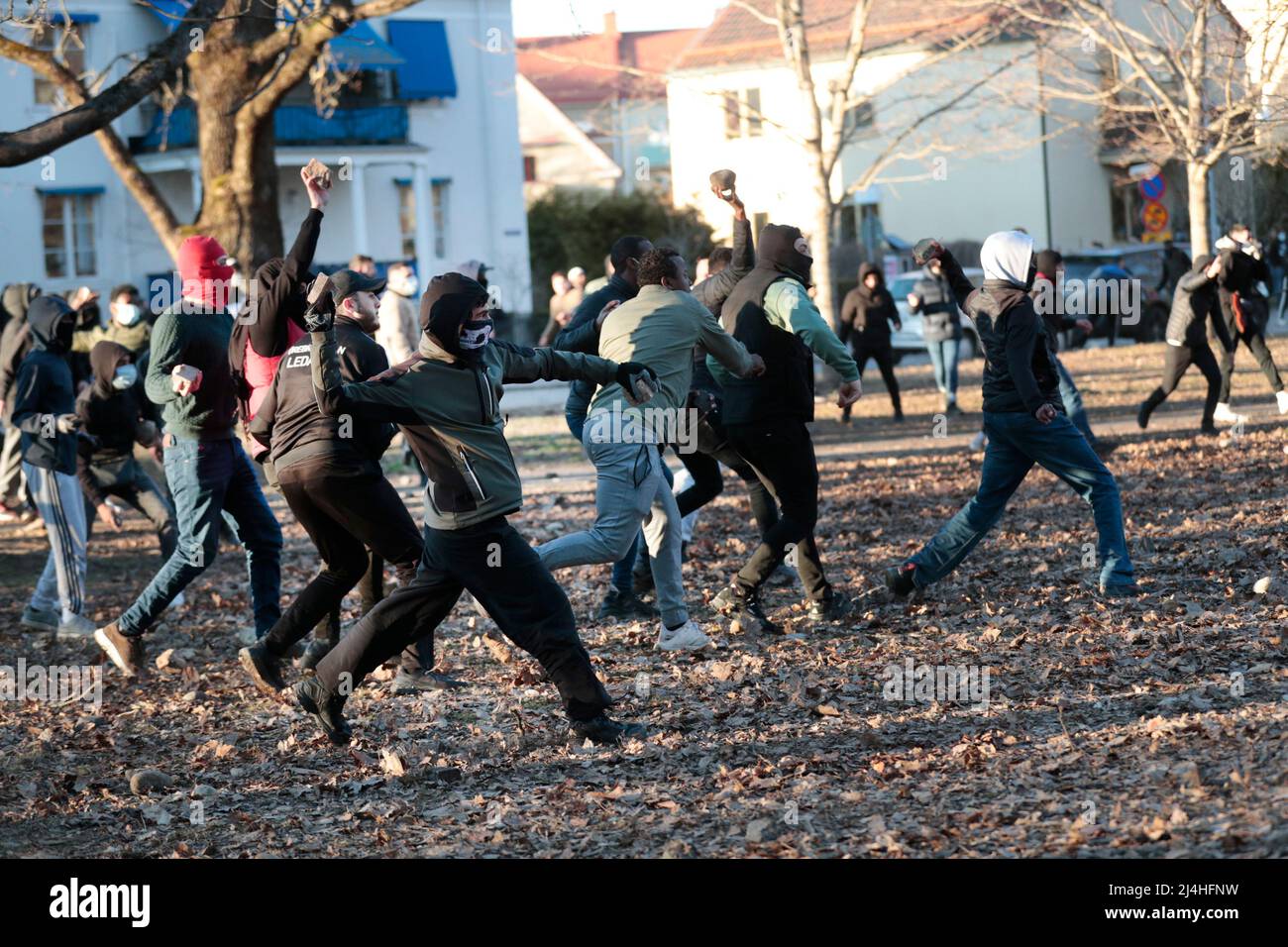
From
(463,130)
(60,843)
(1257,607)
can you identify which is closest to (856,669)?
(1257,607)

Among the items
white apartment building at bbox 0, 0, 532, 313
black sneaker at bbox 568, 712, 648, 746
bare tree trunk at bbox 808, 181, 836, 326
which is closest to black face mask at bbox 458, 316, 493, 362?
black sneaker at bbox 568, 712, 648, 746

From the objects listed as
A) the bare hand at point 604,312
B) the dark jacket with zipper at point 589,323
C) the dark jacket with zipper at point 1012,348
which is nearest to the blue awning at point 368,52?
the dark jacket with zipper at point 589,323

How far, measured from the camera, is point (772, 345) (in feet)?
27.9

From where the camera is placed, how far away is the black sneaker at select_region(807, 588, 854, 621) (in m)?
8.88

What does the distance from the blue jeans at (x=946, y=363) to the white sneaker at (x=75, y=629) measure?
11215mm

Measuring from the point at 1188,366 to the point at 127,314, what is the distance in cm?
920

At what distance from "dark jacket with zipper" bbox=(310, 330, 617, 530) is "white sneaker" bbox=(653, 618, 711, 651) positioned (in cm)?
195

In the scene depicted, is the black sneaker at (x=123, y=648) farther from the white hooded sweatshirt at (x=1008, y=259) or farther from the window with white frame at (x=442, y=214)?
the window with white frame at (x=442, y=214)

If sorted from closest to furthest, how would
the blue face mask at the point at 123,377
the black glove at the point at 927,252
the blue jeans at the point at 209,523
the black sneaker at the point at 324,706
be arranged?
the black sneaker at the point at 324,706 → the blue jeans at the point at 209,523 → the black glove at the point at 927,252 → the blue face mask at the point at 123,377

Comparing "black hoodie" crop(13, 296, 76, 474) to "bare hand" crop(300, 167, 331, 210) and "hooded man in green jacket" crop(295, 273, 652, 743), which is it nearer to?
"bare hand" crop(300, 167, 331, 210)

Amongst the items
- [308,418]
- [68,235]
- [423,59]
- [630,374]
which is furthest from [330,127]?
[630,374]

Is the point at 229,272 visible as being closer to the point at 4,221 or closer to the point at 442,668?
the point at 442,668

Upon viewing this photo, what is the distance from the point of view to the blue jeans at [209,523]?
842 cm
